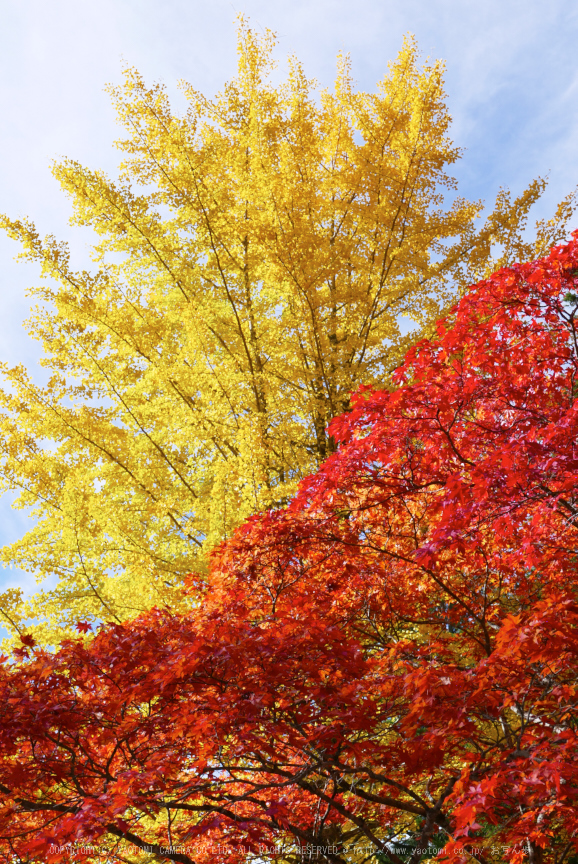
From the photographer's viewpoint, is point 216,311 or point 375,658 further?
point 216,311

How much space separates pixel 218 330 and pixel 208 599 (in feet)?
12.3

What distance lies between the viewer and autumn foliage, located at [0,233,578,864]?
2816 mm

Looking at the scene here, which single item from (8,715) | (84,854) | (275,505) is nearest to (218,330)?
(275,505)

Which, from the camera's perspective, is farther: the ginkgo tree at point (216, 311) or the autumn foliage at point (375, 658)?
the ginkgo tree at point (216, 311)

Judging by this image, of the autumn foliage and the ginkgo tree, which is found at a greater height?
the ginkgo tree

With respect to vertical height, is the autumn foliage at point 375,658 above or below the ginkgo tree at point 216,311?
below

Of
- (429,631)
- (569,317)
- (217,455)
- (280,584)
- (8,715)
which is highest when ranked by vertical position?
(217,455)

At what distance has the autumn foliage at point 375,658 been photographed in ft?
9.24

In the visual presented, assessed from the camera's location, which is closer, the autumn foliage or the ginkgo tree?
the autumn foliage

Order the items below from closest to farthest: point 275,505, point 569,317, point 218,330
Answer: point 569,317
point 275,505
point 218,330

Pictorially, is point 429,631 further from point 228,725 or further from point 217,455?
point 217,455

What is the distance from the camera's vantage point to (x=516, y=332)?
12.6 ft

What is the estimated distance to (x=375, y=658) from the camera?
12.3 ft

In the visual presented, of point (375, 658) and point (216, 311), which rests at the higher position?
point (216, 311)
